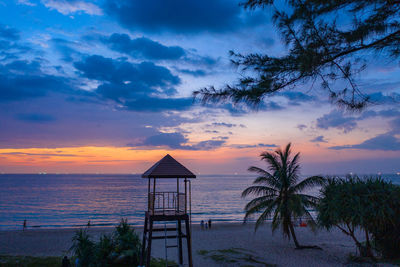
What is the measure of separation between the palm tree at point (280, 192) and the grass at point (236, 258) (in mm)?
2129

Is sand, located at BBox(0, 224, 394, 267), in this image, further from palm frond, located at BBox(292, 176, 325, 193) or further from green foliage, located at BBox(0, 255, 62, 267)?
palm frond, located at BBox(292, 176, 325, 193)

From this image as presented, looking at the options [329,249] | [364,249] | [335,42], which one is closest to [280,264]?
[364,249]

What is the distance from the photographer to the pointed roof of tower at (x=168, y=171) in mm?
13070

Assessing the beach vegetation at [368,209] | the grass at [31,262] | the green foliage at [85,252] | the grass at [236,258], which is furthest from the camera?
the grass at [236,258]

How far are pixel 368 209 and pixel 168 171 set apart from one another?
9372 mm

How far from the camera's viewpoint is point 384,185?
14.3 metres

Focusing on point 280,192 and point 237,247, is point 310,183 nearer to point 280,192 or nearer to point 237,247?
point 280,192

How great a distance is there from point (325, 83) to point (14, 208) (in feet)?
203

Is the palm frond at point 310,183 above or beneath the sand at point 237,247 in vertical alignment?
above

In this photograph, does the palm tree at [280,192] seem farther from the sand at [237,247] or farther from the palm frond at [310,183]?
the sand at [237,247]

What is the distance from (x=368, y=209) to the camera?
44.1ft

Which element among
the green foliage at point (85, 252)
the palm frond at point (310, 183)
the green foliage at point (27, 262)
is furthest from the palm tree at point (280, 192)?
the green foliage at point (27, 262)

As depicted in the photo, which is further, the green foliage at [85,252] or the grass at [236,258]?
the grass at [236,258]

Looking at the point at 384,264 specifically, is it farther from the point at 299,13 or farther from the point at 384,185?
the point at 299,13
